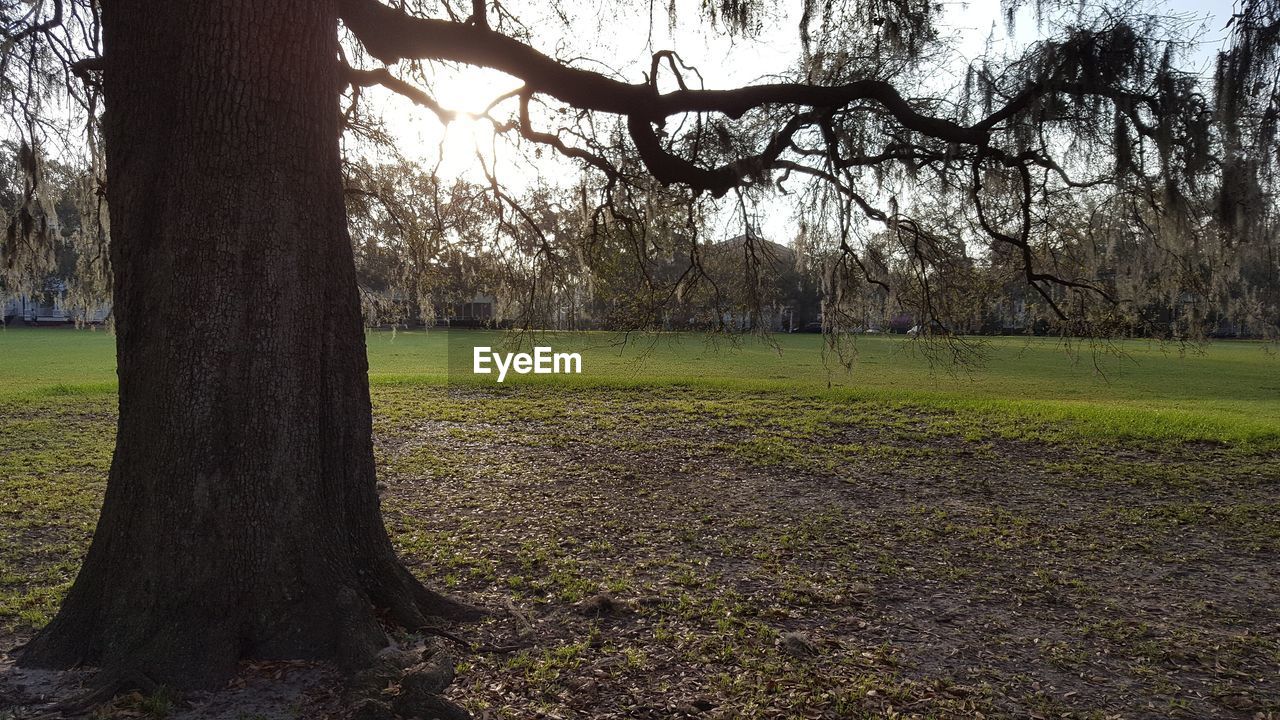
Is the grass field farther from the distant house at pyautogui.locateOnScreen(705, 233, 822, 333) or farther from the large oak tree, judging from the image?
the distant house at pyautogui.locateOnScreen(705, 233, 822, 333)

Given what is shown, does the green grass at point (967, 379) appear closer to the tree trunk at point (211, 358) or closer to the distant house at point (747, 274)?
the distant house at point (747, 274)

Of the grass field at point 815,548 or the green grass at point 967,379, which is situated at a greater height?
the green grass at point 967,379

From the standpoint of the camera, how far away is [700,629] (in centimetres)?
389

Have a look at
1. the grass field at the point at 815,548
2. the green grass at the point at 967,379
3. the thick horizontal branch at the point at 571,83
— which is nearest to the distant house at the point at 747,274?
the green grass at the point at 967,379

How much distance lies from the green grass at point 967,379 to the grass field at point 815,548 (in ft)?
0.68

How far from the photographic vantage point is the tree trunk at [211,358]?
3104 millimetres

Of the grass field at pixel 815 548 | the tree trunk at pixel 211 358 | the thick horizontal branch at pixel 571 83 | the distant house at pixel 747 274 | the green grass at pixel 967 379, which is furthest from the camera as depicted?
the green grass at pixel 967 379

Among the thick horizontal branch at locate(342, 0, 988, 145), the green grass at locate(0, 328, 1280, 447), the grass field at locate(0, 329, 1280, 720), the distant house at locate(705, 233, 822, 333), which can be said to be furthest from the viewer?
the green grass at locate(0, 328, 1280, 447)

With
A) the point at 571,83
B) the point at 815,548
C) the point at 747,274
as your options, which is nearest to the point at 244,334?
the point at 571,83

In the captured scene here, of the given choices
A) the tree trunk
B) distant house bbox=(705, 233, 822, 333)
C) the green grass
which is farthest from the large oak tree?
the green grass

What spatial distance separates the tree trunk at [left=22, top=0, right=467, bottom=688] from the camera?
122 inches

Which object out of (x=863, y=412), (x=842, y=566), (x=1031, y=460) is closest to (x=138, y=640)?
(x=842, y=566)

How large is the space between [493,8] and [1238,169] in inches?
219

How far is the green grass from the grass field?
8.2 inches
